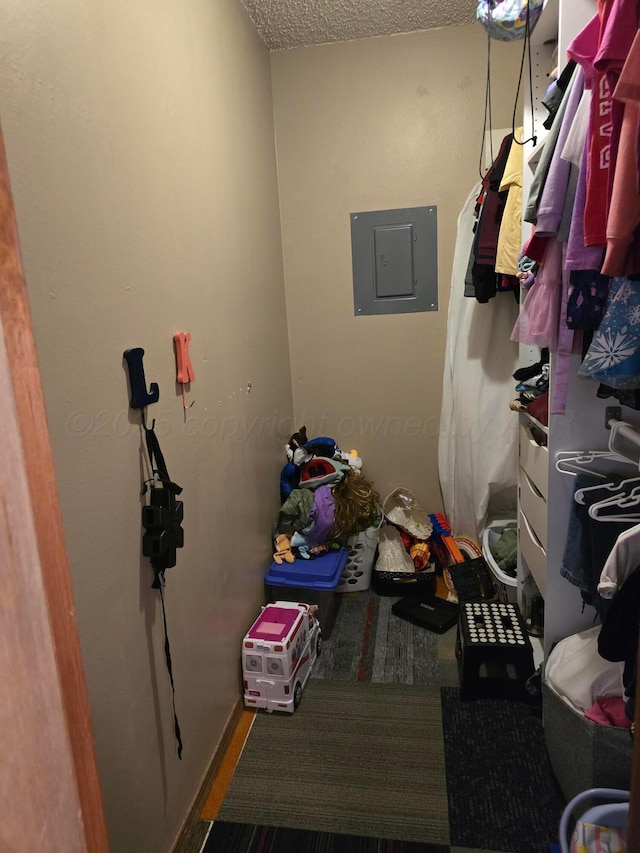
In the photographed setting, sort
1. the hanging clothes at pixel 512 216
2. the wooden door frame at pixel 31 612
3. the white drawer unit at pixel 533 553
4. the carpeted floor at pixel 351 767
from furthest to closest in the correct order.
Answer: the hanging clothes at pixel 512 216 < the white drawer unit at pixel 533 553 < the carpeted floor at pixel 351 767 < the wooden door frame at pixel 31 612

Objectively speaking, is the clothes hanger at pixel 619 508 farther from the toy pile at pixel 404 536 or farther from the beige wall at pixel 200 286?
the toy pile at pixel 404 536

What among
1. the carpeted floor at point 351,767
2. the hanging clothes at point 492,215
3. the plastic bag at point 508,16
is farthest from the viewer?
the hanging clothes at point 492,215

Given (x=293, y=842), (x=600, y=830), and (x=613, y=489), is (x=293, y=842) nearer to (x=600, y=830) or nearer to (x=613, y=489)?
(x=600, y=830)

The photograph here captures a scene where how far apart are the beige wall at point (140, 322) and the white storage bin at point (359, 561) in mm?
635

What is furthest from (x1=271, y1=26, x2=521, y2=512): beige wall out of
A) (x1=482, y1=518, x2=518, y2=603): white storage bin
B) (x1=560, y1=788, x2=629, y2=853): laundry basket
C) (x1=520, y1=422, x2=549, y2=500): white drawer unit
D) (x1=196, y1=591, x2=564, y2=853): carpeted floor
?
(x1=560, y1=788, x2=629, y2=853): laundry basket

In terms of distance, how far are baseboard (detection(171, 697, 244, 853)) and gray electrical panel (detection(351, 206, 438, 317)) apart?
1.96m

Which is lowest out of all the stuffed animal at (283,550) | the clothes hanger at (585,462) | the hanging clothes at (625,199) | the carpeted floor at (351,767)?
the carpeted floor at (351,767)

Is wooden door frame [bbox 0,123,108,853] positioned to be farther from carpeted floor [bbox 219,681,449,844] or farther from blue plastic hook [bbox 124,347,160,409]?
carpeted floor [bbox 219,681,449,844]

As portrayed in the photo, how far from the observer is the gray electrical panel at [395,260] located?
2.58 meters

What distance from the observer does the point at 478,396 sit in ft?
8.41

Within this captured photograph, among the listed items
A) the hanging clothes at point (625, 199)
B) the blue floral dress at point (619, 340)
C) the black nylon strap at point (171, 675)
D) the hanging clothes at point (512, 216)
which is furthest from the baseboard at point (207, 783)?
the hanging clothes at point (512, 216)

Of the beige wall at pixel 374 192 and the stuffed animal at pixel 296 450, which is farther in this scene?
the stuffed animal at pixel 296 450

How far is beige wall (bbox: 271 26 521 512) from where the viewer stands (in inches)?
96.0

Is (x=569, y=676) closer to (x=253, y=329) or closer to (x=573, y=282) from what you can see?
(x=573, y=282)
